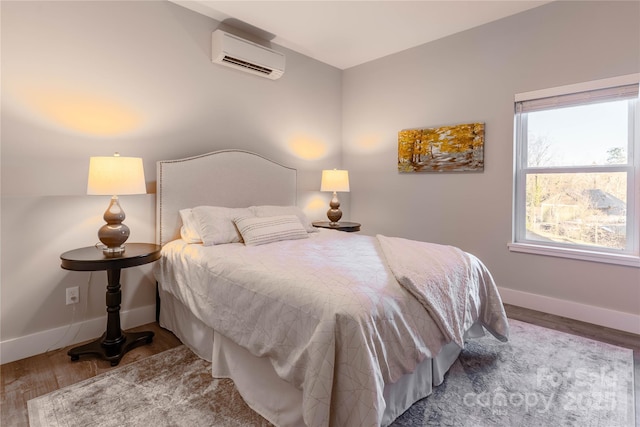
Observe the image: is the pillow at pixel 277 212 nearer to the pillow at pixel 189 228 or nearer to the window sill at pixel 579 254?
the pillow at pixel 189 228

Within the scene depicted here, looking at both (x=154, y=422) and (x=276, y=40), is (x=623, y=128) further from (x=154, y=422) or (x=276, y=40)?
(x=154, y=422)

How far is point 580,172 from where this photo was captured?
9.53 feet

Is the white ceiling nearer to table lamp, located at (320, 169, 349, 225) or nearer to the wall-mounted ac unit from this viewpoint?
the wall-mounted ac unit

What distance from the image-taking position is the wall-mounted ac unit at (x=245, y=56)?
10.0 feet

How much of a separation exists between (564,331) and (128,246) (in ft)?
11.0

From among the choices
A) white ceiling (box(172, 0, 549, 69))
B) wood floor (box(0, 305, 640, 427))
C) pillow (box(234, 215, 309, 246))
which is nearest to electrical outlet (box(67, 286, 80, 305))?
wood floor (box(0, 305, 640, 427))

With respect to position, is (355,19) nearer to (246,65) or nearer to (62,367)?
(246,65)

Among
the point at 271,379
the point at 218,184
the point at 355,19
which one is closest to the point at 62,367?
the point at 271,379

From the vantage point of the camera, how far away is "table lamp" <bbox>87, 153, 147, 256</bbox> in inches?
83.6

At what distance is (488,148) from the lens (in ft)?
10.8

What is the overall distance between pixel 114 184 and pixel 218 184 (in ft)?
3.33

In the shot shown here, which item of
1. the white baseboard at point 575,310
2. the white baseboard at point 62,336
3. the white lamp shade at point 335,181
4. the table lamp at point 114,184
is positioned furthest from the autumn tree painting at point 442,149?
the white baseboard at point 62,336

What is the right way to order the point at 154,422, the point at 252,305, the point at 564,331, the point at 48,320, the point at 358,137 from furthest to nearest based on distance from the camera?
the point at 358,137, the point at 564,331, the point at 48,320, the point at 252,305, the point at 154,422

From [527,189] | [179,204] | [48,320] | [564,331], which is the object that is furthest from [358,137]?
[48,320]
